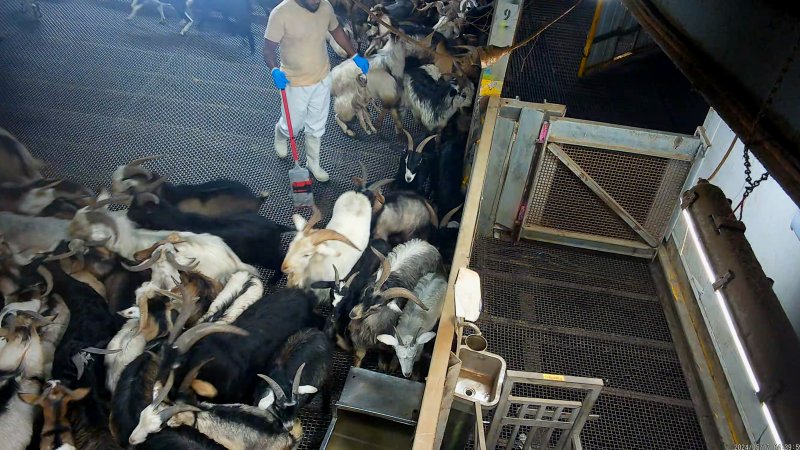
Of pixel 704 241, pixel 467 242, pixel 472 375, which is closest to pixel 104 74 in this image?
pixel 467 242

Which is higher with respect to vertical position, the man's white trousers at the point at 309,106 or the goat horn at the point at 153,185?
the man's white trousers at the point at 309,106

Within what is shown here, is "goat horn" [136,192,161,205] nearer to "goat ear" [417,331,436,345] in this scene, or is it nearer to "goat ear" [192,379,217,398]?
"goat ear" [192,379,217,398]

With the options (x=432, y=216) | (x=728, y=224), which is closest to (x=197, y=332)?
(x=432, y=216)

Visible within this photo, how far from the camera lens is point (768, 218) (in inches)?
179

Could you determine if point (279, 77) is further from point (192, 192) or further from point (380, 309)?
point (380, 309)

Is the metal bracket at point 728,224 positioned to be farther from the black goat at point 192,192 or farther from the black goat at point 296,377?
the black goat at point 192,192

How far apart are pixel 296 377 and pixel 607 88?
661cm

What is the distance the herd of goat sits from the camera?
4027 millimetres

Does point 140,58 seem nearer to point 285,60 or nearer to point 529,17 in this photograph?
point 285,60

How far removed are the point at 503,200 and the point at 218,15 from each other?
241 inches

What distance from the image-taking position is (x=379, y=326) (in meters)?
4.71

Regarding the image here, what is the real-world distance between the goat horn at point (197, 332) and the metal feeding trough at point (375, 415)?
3.60 ft

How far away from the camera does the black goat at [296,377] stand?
3.95m

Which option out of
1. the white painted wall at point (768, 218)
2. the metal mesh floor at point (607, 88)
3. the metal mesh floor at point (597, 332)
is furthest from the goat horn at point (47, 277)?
the white painted wall at point (768, 218)
